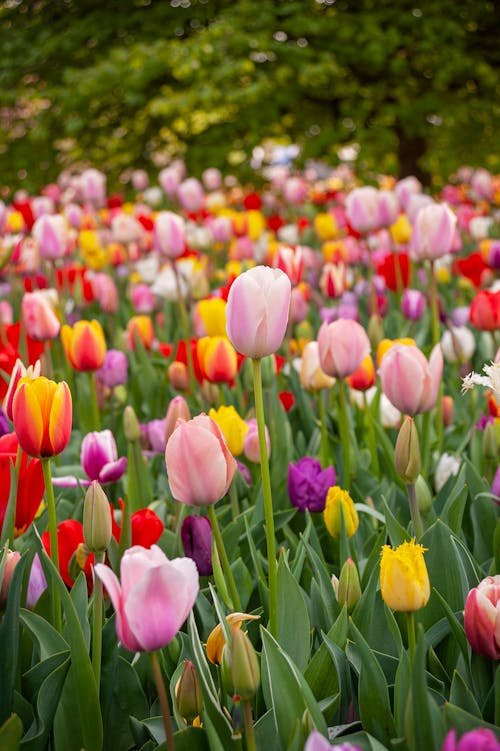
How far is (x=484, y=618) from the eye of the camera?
105cm

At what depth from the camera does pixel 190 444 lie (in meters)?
1.10

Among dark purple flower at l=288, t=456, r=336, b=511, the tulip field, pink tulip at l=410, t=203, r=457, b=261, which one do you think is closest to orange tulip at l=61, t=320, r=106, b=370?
the tulip field

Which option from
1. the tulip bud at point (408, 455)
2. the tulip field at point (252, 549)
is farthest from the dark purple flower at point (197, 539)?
the tulip bud at point (408, 455)

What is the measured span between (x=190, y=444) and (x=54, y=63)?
8681 millimetres

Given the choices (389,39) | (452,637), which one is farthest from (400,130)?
(452,637)

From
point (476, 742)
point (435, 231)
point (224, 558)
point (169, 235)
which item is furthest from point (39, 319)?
point (476, 742)

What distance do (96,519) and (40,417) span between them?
0.52ft

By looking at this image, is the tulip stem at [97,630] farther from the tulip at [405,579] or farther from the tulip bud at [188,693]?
the tulip at [405,579]

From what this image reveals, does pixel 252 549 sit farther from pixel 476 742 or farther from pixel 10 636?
pixel 476 742

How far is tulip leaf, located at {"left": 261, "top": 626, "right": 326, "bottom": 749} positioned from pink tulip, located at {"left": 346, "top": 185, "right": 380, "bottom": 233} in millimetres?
2358

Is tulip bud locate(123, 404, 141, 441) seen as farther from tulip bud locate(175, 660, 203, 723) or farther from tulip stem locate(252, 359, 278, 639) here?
tulip bud locate(175, 660, 203, 723)

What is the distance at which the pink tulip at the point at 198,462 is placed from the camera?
3.61 feet

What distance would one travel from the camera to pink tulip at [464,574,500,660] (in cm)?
104

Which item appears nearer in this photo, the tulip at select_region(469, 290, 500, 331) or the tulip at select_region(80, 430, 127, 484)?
the tulip at select_region(80, 430, 127, 484)
